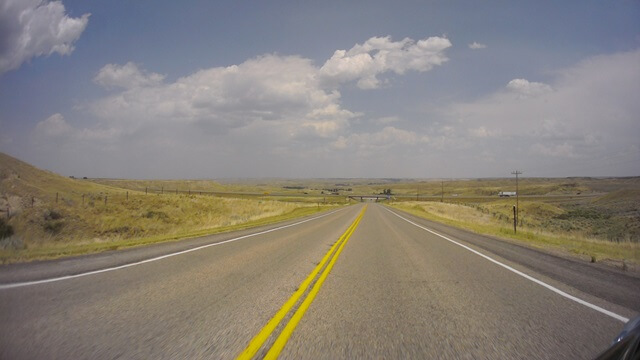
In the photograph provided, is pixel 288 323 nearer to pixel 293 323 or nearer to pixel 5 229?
pixel 293 323

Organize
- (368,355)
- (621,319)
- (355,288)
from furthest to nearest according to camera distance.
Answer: (355,288) < (621,319) < (368,355)

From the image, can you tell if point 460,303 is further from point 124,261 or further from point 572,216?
point 572,216

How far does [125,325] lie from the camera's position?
15.3ft

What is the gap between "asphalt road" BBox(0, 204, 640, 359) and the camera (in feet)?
13.3

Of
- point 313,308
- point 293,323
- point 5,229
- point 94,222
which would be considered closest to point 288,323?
point 293,323

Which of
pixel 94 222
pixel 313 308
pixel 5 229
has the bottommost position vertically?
pixel 94 222

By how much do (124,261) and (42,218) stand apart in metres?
17.8

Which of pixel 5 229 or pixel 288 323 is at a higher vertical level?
pixel 288 323

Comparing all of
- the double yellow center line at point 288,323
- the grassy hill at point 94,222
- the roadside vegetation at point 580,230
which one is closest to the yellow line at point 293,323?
the double yellow center line at point 288,323

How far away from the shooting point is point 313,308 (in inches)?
222

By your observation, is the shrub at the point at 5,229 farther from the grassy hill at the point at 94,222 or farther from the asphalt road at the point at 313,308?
the asphalt road at the point at 313,308

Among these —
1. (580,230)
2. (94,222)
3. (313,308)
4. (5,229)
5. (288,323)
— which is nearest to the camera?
(288,323)

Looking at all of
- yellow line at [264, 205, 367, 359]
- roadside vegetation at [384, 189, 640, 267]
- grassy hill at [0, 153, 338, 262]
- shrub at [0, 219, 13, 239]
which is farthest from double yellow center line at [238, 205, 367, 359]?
shrub at [0, 219, 13, 239]

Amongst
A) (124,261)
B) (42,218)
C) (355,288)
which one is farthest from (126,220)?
(355,288)
